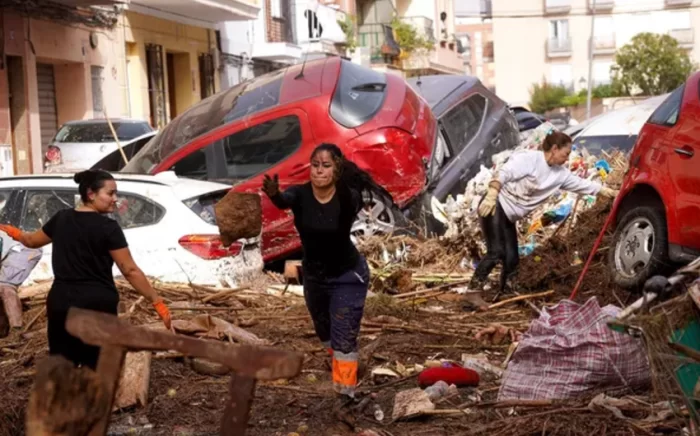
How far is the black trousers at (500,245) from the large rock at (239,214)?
10.5 feet

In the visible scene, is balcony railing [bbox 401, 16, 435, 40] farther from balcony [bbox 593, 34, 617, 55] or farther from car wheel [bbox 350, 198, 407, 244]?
car wheel [bbox 350, 198, 407, 244]

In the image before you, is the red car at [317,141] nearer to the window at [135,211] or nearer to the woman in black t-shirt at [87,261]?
the window at [135,211]

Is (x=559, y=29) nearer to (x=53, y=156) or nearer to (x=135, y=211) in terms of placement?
(x=53, y=156)

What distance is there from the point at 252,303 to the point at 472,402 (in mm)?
3754

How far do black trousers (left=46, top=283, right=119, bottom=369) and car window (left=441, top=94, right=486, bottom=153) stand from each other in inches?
334

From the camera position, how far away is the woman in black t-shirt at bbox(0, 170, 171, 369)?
6.55 metres

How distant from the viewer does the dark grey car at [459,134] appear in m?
13.8

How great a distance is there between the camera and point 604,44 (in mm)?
83312

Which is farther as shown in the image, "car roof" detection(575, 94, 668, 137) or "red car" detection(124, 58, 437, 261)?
"car roof" detection(575, 94, 668, 137)

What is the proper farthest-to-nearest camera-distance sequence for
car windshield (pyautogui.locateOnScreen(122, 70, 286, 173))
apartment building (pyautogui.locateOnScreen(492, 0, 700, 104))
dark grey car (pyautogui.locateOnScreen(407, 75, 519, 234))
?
apartment building (pyautogui.locateOnScreen(492, 0, 700, 104)) → car windshield (pyautogui.locateOnScreen(122, 70, 286, 173)) → dark grey car (pyautogui.locateOnScreen(407, 75, 519, 234))

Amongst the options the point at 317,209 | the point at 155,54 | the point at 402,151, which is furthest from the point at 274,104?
the point at 155,54

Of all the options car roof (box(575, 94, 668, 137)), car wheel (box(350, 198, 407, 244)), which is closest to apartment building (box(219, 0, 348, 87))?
car roof (box(575, 94, 668, 137))

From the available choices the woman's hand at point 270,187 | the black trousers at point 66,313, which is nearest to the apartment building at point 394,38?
the woman's hand at point 270,187

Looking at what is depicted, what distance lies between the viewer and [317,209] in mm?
6984
